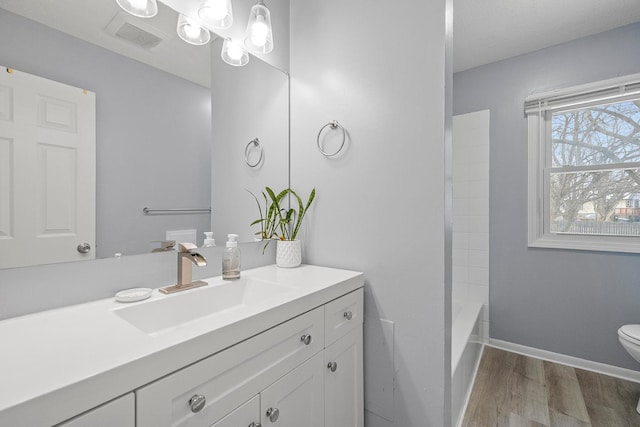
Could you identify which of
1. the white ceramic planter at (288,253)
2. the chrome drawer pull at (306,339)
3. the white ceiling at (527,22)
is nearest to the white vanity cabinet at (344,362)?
the chrome drawer pull at (306,339)

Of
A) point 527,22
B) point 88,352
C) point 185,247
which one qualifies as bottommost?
point 88,352

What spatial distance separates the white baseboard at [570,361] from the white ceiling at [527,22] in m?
2.44

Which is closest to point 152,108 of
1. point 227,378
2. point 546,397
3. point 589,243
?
point 227,378

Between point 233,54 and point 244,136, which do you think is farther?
point 244,136

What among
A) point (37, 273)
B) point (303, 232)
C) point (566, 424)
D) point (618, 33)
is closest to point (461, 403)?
point (566, 424)

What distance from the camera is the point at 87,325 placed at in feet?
2.38

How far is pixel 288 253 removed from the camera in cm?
142

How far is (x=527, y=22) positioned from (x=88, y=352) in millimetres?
2912

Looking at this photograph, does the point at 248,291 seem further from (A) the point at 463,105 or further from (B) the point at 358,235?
(A) the point at 463,105

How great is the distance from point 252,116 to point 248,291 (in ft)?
2.80

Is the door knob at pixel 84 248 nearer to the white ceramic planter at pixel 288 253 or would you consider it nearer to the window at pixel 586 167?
the white ceramic planter at pixel 288 253

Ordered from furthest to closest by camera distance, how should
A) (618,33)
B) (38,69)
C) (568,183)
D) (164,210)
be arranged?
(568,183) → (618,33) → (164,210) → (38,69)

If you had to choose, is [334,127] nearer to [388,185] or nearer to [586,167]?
[388,185]

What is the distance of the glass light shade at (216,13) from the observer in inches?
45.2
